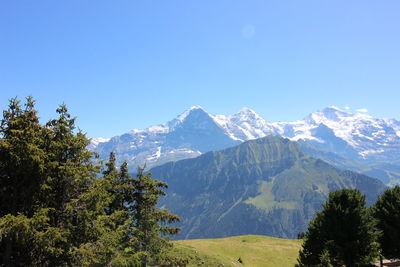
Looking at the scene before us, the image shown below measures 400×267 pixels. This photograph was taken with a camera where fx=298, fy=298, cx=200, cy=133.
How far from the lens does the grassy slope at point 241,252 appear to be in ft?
170

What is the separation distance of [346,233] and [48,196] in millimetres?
33604

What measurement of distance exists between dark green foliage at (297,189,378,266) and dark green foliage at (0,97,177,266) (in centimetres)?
2659

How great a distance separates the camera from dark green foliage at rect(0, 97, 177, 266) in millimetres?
17675

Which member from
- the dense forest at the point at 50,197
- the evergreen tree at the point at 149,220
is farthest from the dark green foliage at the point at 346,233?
the dense forest at the point at 50,197

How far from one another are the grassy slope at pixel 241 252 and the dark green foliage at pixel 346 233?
19.3 meters

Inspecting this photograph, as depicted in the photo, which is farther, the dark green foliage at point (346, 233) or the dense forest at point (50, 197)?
the dark green foliage at point (346, 233)

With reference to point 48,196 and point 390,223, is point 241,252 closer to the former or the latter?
point 390,223

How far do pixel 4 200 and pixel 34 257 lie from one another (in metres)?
4.07

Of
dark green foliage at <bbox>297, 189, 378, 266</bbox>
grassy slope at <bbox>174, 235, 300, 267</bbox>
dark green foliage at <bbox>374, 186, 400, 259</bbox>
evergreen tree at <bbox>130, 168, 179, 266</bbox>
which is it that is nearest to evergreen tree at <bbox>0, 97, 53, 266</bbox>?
evergreen tree at <bbox>130, 168, 179, 266</bbox>

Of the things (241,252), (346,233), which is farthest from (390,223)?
(241,252)

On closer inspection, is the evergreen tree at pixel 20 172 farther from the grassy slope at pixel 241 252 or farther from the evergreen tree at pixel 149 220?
the grassy slope at pixel 241 252

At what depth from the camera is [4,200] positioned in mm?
18875

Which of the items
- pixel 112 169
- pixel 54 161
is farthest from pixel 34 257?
pixel 112 169

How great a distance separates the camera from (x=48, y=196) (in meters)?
20.0
